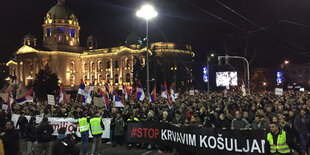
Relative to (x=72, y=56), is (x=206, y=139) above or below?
below

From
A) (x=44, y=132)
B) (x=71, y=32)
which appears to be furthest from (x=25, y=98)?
(x=71, y=32)

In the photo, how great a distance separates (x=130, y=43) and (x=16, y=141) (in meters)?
71.8

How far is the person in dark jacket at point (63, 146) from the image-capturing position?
6941 mm

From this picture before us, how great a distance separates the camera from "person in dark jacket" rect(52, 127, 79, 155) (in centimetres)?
694

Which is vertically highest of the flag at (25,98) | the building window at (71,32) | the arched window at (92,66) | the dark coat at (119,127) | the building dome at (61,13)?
the building dome at (61,13)

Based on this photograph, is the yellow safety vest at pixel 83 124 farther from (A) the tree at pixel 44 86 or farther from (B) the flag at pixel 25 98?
(A) the tree at pixel 44 86

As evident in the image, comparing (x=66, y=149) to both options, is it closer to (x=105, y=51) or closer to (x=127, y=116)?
(x=127, y=116)

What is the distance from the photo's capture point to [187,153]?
30.8 ft

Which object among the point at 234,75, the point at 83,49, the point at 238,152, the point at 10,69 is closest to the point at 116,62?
the point at 83,49

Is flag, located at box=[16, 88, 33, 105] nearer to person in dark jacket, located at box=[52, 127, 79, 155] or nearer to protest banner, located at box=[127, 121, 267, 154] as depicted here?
protest banner, located at box=[127, 121, 267, 154]

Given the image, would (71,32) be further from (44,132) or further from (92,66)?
(44,132)

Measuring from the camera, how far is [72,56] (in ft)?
275

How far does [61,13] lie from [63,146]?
82.0 m

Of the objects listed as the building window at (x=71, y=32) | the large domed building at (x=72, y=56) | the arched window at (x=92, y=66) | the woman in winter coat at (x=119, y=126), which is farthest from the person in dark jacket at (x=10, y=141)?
the building window at (x=71, y=32)
